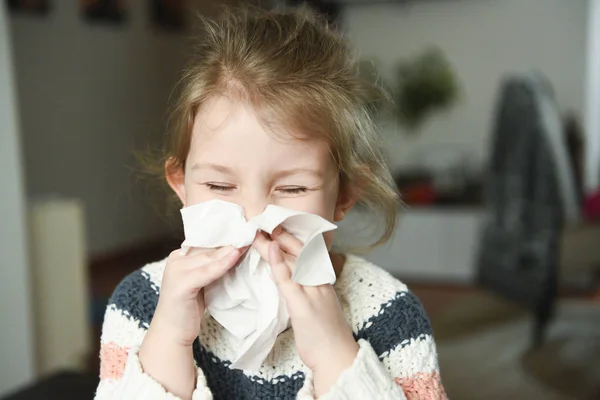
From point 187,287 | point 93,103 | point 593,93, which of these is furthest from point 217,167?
point 593,93

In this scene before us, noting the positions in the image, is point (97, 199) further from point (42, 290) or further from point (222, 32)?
point (222, 32)

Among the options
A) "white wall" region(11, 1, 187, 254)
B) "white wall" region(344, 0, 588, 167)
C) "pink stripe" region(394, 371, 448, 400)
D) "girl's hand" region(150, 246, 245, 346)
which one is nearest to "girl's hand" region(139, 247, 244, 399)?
"girl's hand" region(150, 246, 245, 346)

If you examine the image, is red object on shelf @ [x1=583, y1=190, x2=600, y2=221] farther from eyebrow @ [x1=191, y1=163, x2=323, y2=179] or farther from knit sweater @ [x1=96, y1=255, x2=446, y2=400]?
eyebrow @ [x1=191, y1=163, x2=323, y2=179]

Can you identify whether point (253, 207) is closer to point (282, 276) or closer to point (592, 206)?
point (282, 276)

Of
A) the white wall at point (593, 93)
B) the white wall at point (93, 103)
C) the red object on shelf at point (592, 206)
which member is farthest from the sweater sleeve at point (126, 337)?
→ the white wall at point (593, 93)

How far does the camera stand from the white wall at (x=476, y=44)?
4559 mm

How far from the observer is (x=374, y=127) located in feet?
2.94

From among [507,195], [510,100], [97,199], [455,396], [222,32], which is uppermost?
[222,32]

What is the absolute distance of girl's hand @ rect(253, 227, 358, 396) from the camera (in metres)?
0.75

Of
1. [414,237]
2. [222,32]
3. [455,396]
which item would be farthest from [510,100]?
[222,32]

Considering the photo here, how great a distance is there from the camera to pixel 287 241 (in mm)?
761

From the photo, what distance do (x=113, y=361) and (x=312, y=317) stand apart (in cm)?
27

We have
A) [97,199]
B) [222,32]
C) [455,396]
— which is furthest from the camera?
[97,199]

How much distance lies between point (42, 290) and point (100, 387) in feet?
5.63
